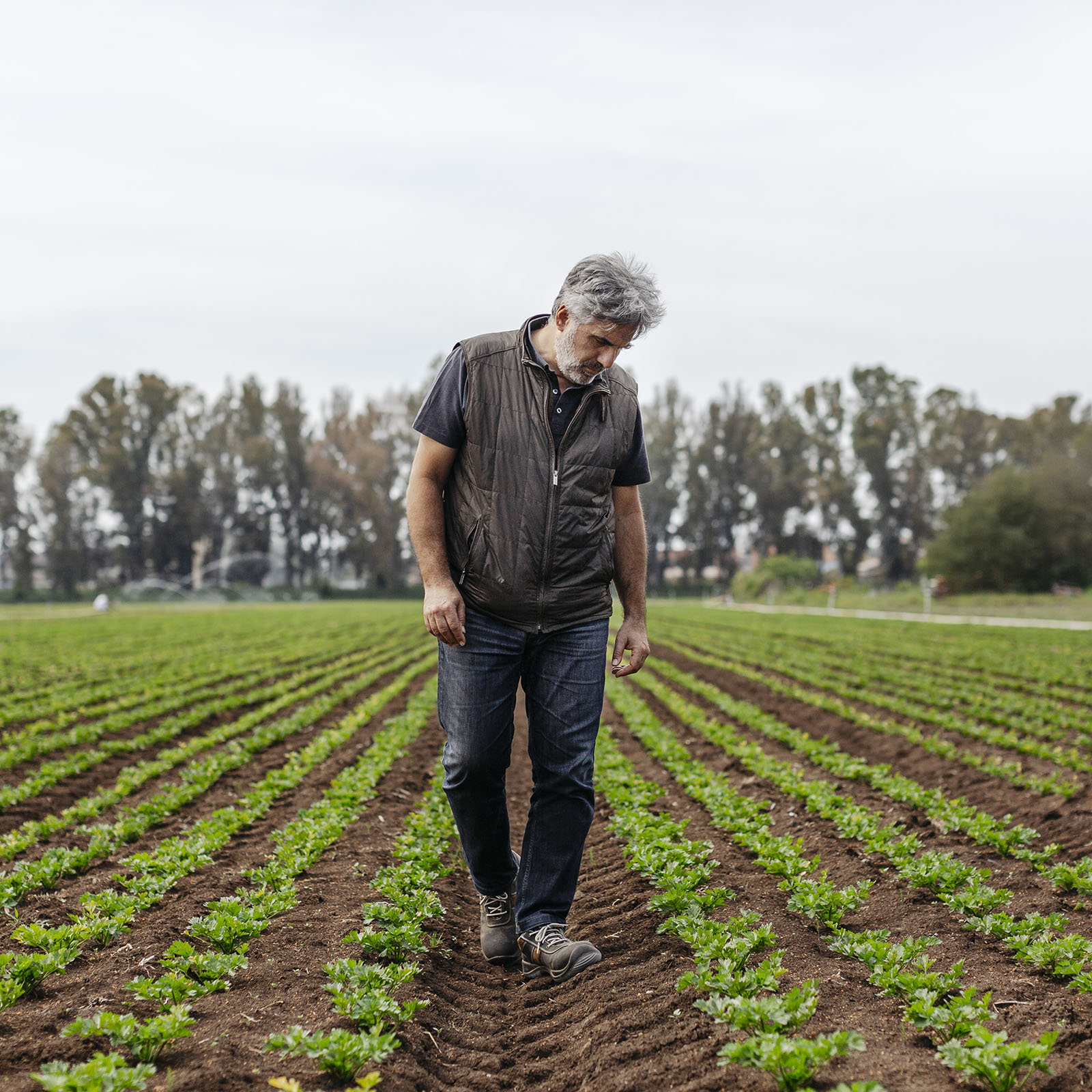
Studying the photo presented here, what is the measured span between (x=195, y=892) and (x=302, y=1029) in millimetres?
1828

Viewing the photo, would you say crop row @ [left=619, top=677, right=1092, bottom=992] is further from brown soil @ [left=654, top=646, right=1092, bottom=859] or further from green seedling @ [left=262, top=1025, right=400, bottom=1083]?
green seedling @ [left=262, top=1025, right=400, bottom=1083]

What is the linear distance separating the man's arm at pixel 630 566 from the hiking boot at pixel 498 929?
0.97 m

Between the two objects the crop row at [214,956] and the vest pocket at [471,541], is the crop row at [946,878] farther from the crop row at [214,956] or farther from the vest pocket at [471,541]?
the vest pocket at [471,541]

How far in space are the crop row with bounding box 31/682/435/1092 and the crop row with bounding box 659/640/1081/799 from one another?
14.5 feet

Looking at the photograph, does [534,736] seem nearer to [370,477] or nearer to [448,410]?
[448,410]

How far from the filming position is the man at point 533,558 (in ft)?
10.5

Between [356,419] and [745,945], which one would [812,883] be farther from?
[356,419]

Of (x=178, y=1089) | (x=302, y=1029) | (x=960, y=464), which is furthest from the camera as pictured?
(x=960, y=464)

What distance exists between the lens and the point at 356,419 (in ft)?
229

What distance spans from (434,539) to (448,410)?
0.45 meters

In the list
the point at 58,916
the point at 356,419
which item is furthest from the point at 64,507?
the point at 58,916

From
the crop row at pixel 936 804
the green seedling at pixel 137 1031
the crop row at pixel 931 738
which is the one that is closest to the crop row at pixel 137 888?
the green seedling at pixel 137 1031

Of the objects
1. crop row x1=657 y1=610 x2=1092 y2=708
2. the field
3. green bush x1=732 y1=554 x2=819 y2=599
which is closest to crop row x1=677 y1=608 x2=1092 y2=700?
crop row x1=657 y1=610 x2=1092 y2=708

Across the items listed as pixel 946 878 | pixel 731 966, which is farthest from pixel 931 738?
pixel 731 966
